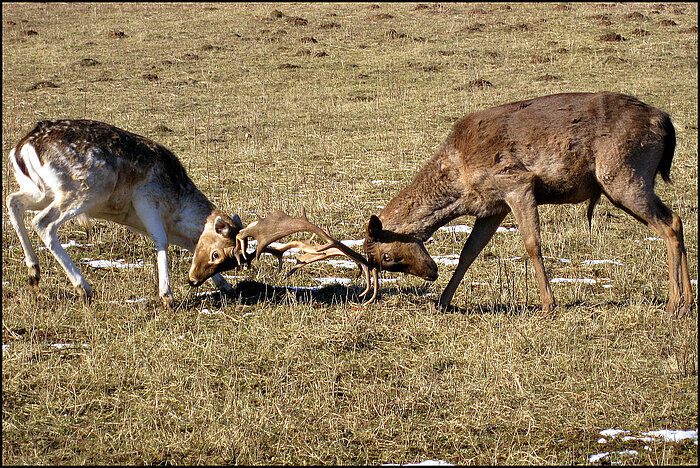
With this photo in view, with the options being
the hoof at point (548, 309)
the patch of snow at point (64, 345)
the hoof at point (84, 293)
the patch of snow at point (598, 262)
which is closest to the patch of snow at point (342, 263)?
the hoof at point (548, 309)

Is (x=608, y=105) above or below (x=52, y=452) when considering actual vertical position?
above

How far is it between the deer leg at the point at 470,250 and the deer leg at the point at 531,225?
46 cm

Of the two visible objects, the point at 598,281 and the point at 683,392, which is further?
the point at 598,281

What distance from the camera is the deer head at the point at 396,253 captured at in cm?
787

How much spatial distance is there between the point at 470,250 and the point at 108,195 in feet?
11.6

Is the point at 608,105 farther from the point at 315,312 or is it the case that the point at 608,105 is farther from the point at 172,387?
the point at 172,387

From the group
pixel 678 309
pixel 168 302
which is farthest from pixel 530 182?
pixel 168 302

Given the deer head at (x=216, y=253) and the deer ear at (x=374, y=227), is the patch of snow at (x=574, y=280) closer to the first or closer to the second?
the deer ear at (x=374, y=227)

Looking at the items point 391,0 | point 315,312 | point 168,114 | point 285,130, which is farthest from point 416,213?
point 391,0

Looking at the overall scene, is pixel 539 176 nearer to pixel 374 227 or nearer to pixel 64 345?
pixel 374 227

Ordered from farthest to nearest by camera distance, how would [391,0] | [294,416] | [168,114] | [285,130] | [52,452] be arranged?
[391,0] < [168,114] < [285,130] < [294,416] < [52,452]

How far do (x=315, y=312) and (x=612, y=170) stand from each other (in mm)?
3061

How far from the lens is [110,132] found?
825 centimetres

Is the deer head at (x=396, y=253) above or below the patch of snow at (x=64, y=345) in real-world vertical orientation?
above
